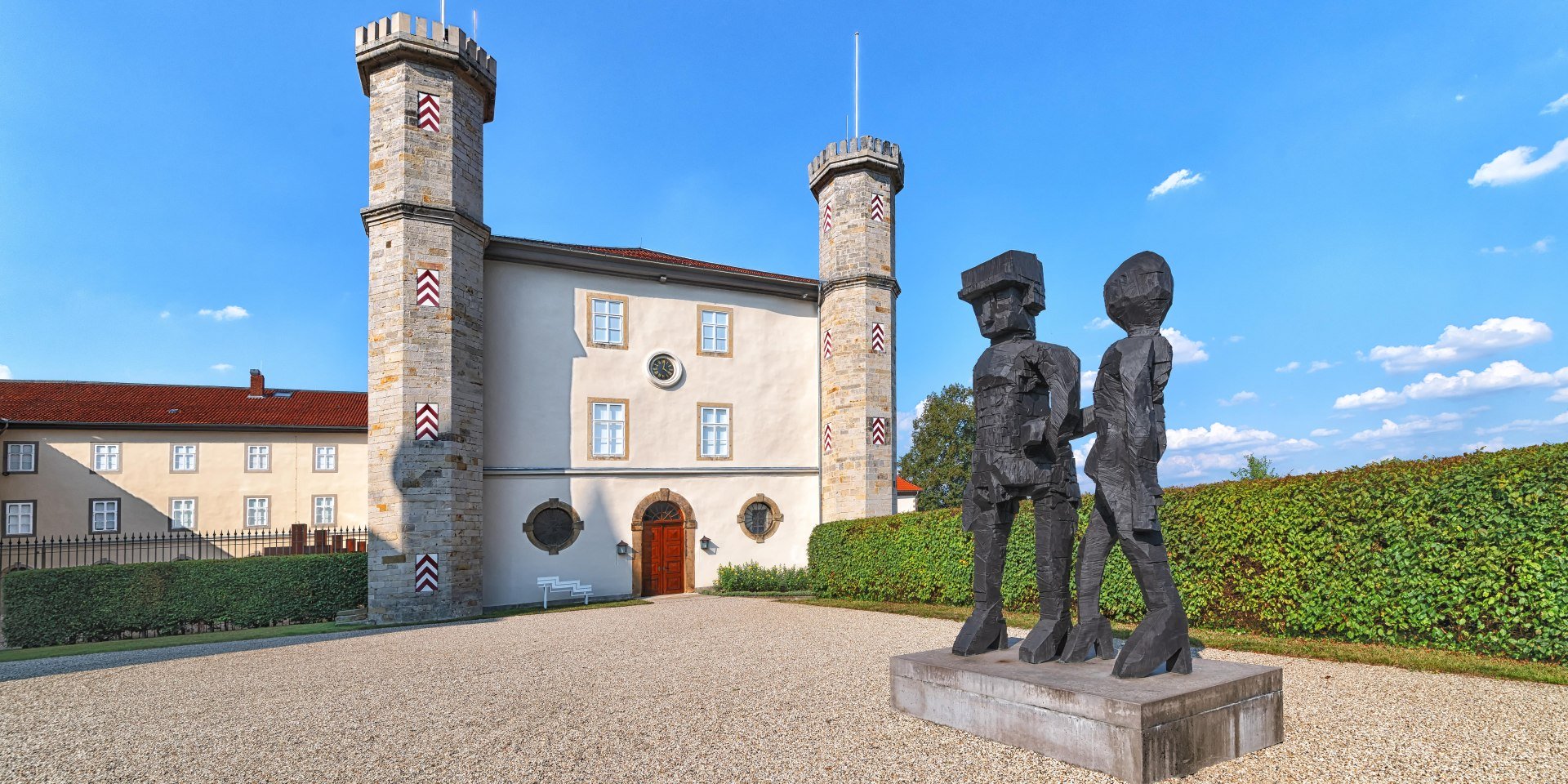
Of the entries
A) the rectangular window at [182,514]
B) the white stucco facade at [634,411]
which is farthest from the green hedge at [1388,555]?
the rectangular window at [182,514]

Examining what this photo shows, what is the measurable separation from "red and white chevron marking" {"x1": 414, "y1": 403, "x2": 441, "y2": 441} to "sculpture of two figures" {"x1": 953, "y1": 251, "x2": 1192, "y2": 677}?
12033 millimetres

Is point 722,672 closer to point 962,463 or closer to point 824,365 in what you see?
point 824,365

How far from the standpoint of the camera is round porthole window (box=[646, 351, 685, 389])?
19.4 m

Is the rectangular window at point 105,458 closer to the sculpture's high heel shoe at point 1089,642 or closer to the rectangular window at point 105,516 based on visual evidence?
the rectangular window at point 105,516

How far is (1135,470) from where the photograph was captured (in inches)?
204

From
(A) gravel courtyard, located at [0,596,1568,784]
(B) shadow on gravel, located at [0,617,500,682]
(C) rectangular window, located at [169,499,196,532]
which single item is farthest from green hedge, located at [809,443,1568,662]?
(C) rectangular window, located at [169,499,196,532]

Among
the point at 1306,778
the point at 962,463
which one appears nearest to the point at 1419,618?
the point at 1306,778

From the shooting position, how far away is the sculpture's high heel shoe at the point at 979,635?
5961 mm

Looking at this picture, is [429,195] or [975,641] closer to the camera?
[975,641]

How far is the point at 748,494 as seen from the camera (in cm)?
2012

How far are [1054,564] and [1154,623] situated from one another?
91 cm

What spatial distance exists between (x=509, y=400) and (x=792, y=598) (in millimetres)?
7526

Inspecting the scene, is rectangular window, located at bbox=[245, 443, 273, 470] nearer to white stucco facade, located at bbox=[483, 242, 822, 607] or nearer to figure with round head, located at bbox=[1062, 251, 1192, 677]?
white stucco facade, located at bbox=[483, 242, 822, 607]

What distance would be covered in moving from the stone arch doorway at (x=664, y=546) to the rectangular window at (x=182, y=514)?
20.3 meters
